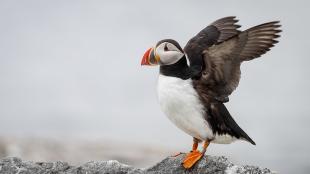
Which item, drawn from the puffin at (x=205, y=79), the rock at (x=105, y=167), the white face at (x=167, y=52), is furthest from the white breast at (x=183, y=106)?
the rock at (x=105, y=167)

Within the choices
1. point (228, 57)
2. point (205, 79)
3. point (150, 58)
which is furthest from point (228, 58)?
point (150, 58)

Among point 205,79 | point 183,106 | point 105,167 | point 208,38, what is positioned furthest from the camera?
point 208,38

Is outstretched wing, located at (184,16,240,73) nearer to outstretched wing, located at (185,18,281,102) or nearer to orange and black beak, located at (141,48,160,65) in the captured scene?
outstretched wing, located at (185,18,281,102)

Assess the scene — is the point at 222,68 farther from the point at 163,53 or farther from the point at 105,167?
the point at 105,167

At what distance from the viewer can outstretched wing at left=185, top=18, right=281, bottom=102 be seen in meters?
5.50

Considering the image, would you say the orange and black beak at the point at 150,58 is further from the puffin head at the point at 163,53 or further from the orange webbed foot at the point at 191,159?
the orange webbed foot at the point at 191,159

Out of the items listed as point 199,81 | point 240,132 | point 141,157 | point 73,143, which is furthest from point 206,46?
point 73,143

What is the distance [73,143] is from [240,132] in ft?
18.1

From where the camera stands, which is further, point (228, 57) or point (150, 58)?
point (228, 57)

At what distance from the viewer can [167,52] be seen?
17.5 ft

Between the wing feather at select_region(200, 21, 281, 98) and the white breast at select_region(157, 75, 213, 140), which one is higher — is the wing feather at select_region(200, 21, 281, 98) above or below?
above

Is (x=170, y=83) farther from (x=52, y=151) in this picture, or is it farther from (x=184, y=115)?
(x=52, y=151)

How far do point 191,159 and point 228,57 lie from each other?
0.90 m

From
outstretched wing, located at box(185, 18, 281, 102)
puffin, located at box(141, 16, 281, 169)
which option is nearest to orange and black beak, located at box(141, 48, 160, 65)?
puffin, located at box(141, 16, 281, 169)
